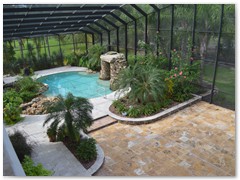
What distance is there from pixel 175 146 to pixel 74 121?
2.85 meters

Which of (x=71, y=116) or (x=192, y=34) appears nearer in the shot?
(x=71, y=116)

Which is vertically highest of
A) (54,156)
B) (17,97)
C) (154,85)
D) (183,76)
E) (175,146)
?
(183,76)

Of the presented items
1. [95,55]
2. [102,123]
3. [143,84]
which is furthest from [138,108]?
[95,55]

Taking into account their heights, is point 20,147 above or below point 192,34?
below

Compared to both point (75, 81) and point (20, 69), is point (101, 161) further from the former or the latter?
point (20, 69)

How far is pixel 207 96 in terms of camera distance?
8.98 meters

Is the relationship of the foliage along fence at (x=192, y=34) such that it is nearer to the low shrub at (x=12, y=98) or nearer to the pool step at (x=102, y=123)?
the pool step at (x=102, y=123)

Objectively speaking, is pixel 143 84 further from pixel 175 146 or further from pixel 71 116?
pixel 71 116

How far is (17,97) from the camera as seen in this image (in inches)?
360

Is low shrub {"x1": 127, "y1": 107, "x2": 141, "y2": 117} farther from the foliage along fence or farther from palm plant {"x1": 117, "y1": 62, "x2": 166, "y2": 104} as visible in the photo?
the foliage along fence

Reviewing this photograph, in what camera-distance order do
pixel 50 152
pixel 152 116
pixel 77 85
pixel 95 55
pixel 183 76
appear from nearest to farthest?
pixel 50 152 < pixel 152 116 < pixel 183 76 < pixel 77 85 < pixel 95 55

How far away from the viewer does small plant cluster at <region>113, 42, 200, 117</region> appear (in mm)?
7926

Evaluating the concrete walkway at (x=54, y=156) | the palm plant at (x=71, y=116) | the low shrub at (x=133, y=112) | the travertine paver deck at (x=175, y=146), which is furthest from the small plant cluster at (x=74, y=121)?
the low shrub at (x=133, y=112)

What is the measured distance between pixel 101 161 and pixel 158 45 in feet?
20.8
